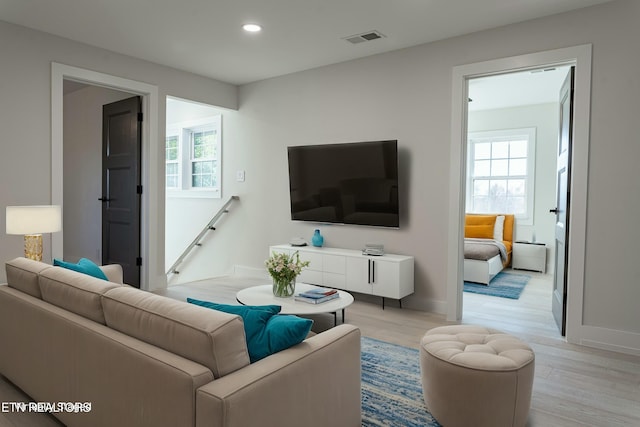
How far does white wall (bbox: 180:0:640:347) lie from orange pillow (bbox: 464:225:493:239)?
3.06 m

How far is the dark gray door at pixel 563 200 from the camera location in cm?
354

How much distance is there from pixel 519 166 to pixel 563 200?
3.69 meters

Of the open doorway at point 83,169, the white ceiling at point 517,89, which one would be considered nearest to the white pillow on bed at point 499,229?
the white ceiling at point 517,89

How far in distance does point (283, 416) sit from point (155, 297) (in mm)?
700

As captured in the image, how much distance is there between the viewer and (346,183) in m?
4.68

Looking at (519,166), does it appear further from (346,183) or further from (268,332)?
(268,332)

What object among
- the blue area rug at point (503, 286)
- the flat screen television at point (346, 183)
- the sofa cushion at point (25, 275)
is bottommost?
the blue area rug at point (503, 286)

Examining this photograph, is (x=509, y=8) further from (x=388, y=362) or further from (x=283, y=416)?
(x=283, y=416)

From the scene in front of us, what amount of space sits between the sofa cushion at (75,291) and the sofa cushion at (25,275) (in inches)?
2.7

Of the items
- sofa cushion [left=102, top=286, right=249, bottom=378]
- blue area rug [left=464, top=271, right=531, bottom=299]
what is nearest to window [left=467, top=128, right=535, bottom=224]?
blue area rug [left=464, top=271, right=531, bottom=299]

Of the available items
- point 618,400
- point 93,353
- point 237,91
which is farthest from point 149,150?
point 618,400

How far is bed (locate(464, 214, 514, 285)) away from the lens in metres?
5.59

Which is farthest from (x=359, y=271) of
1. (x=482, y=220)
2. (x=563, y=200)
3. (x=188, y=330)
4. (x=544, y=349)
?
(x=482, y=220)

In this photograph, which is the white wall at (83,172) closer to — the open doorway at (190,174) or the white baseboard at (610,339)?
the open doorway at (190,174)
